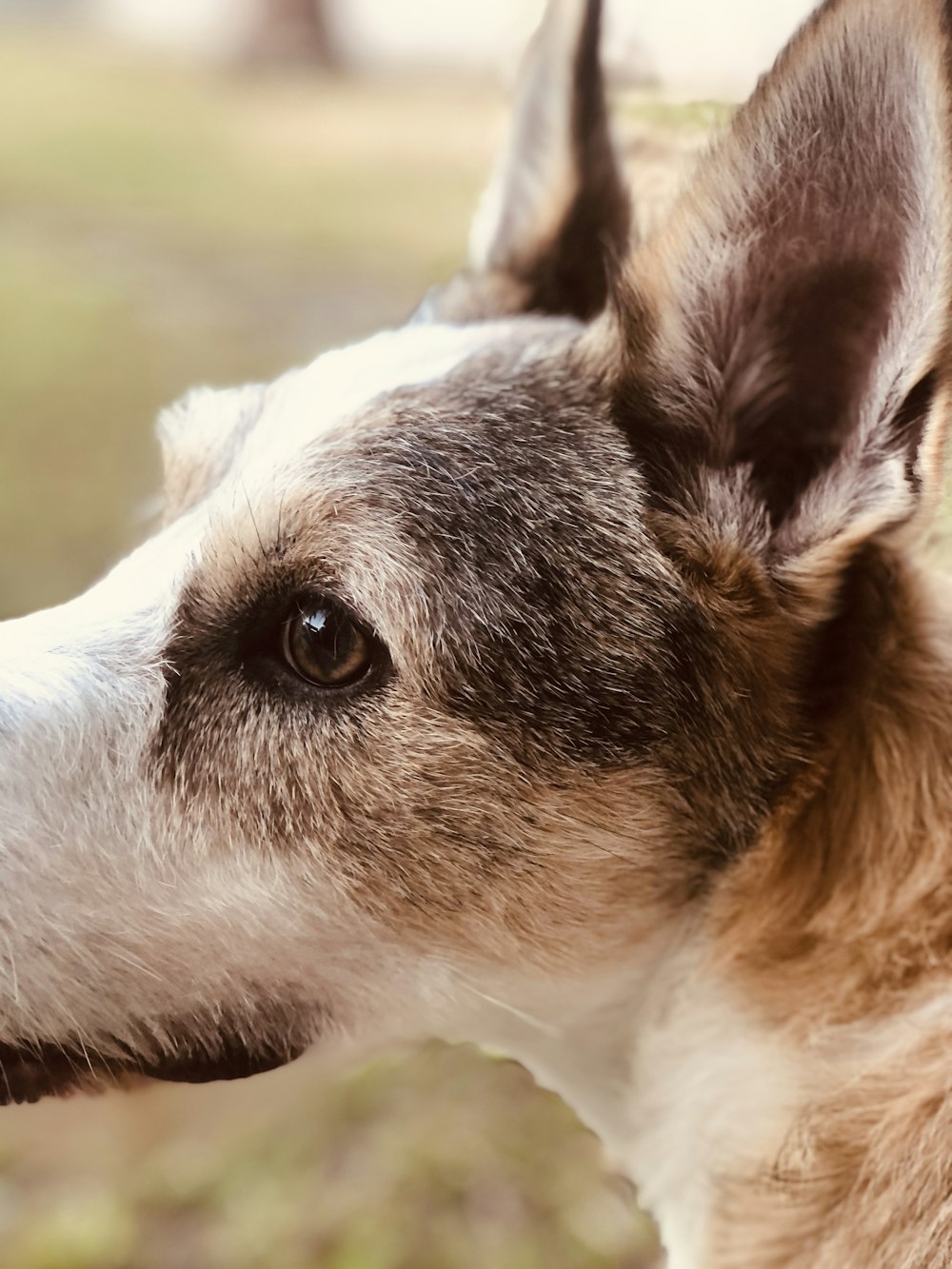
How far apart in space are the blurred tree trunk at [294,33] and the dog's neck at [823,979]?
3007 mm

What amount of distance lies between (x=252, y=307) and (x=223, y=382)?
55 cm

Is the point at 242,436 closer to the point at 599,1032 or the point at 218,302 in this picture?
the point at 599,1032

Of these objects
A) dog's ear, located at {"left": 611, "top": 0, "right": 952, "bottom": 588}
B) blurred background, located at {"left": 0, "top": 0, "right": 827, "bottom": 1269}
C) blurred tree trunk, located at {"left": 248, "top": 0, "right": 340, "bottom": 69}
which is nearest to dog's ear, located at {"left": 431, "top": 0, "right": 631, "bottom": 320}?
blurred background, located at {"left": 0, "top": 0, "right": 827, "bottom": 1269}

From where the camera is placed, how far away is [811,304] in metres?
→ 1.12

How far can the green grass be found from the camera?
1969mm

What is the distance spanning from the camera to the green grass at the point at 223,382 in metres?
1.97

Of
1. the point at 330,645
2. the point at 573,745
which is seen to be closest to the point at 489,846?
the point at 573,745

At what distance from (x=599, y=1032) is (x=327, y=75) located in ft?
10.5

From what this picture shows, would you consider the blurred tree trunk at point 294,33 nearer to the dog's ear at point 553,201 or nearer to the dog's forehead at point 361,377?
the dog's ear at point 553,201

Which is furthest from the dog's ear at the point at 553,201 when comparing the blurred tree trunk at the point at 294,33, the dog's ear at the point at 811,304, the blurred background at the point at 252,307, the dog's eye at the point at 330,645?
the blurred tree trunk at the point at 294,33

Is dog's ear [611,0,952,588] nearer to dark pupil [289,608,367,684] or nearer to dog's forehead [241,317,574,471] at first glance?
dog's forehead [241,317,574,471]

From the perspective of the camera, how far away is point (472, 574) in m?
1.13

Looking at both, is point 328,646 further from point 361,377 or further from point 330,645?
point 361,377

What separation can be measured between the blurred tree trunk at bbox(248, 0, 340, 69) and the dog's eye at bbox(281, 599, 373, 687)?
2896mm
